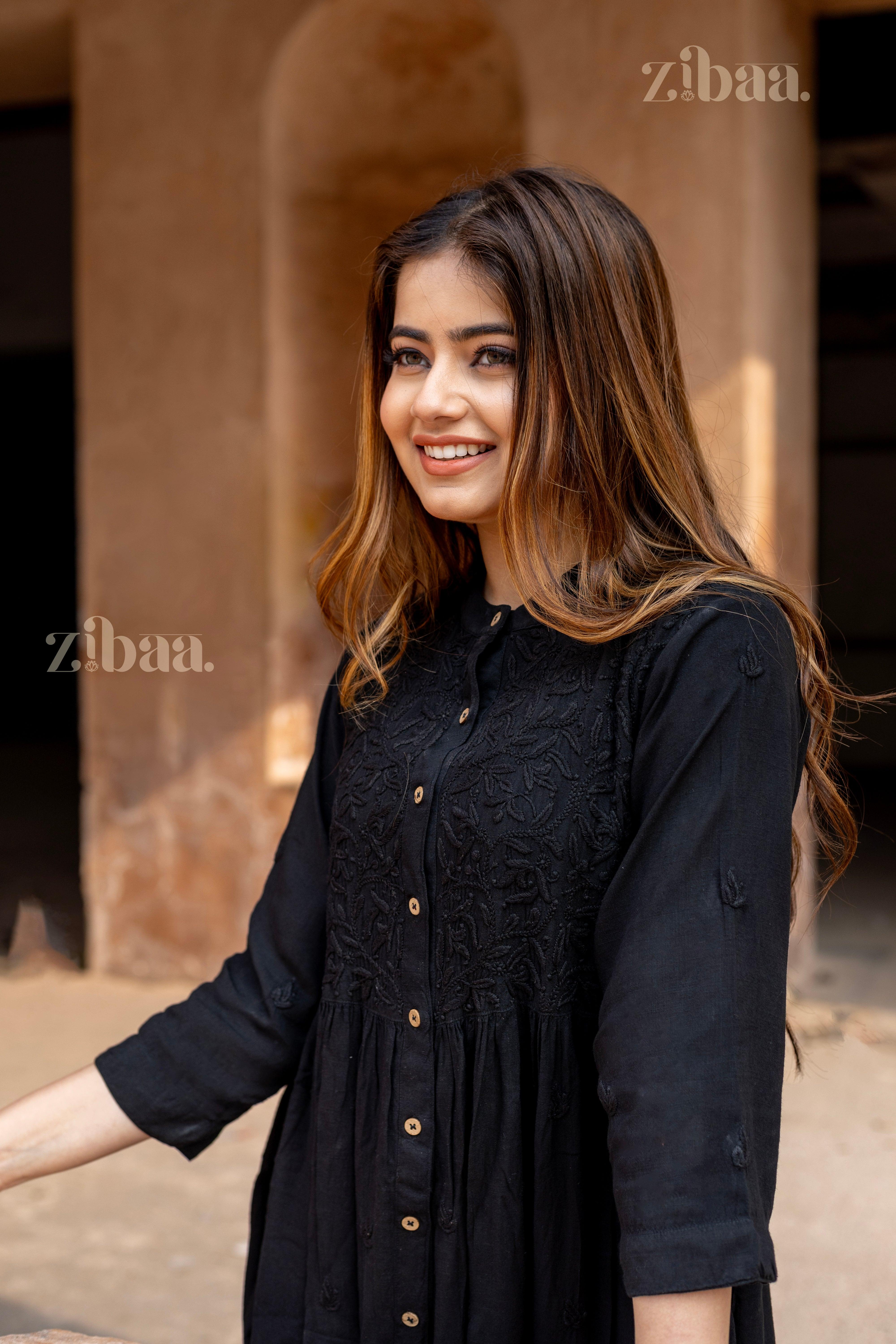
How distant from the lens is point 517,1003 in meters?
1.18

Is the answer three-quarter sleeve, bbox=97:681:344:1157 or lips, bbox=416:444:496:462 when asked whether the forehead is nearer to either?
lips, bbox=416:444:496:462

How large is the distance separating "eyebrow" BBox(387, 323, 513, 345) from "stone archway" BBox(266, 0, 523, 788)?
271cm

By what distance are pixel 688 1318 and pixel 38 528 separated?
11.8 meters

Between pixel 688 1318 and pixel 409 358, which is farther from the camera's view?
pixel 409 358

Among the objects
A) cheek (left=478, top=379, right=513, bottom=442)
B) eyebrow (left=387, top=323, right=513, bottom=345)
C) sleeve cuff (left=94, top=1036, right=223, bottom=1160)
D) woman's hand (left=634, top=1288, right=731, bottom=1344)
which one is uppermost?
eyebrow (left=387, top=323, right=513, bottom=345)

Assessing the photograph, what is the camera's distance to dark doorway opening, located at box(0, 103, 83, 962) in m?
5.45

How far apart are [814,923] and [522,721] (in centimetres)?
372

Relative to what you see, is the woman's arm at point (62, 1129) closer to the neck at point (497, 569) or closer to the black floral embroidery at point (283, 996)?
the black floral embroidery at point (283, 996)

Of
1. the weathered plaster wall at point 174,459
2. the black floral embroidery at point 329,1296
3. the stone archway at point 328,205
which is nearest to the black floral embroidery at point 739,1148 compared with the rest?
the black floral embroidery at point 329,1296

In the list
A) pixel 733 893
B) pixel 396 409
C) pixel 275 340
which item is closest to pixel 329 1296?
pixel 733 893

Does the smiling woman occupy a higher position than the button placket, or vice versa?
the smiling woman

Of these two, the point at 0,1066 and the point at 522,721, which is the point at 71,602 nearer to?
the point at 0,1066

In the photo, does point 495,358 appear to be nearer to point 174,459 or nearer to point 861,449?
point 174,459

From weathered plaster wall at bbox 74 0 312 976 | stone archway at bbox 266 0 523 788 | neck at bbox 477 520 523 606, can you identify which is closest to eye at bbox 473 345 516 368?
neck at bbox 477 520 523 606
